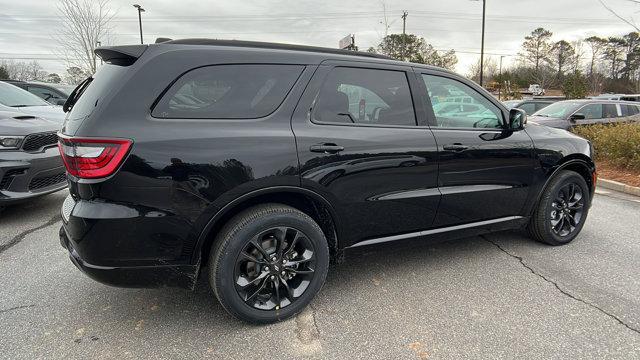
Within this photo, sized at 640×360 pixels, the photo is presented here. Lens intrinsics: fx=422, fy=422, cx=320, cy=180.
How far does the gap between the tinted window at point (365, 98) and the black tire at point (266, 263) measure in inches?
28.7

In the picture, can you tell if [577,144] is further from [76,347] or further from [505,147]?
[76,347]

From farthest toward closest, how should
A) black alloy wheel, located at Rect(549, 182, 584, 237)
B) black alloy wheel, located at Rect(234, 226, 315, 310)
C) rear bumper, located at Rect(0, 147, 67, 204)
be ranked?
rear bumper, located at Rect(0, 147, 67, 204), black alloy wheel, located at Rect(549, 182, 584, 237), black alloy wheel, located at Rect(234, 226, 315, 310)

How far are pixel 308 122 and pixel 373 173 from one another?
59 cm

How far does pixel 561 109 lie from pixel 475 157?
9043 mm

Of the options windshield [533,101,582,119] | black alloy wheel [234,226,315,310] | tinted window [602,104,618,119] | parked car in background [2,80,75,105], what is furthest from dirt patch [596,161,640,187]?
parked car in background [2,80,75,105]

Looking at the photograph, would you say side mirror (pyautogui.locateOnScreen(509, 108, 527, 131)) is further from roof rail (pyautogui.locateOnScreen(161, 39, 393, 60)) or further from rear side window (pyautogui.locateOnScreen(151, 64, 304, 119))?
rear side window (pyautogui.locateOnScreen(151, 64, 304, 119))

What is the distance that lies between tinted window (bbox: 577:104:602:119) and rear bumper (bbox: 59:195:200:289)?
11.0 m

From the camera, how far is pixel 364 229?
9.97 ft

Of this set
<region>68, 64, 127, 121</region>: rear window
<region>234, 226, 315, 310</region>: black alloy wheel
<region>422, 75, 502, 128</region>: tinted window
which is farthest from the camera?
→ <region>422, 75, 502, 128</region>: tinted window

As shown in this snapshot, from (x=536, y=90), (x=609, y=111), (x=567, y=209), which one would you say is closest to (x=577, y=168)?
(x=567, y=209)

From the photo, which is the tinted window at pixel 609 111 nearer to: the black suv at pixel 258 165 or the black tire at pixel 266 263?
the black suv at pixel 258 165

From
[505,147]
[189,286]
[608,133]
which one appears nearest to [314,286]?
[189,286]

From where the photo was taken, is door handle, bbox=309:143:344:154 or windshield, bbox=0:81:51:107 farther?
windshield, bbox=0:81:51:107

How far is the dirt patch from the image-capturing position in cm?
702
